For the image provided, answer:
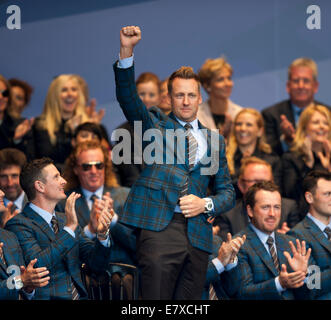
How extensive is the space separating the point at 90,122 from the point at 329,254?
1939 millimetres

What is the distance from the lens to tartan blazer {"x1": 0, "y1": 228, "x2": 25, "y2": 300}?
3.99 m

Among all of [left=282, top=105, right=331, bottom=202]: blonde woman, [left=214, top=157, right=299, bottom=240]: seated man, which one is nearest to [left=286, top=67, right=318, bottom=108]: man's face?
[left=282, top=105, right=331, bottom=202]: blonde woman

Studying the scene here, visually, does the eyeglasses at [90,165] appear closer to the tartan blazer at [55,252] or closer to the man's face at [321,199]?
the tartan blazer at [55,252]

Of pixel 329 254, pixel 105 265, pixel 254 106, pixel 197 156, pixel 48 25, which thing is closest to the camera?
pixel 197 156

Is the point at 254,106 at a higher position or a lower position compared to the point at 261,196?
higher

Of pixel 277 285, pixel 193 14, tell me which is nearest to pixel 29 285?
pixel 277 285

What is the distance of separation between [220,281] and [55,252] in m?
1.08

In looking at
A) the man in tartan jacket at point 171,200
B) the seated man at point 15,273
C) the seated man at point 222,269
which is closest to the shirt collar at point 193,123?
the man in tartan jacket at point 171,200

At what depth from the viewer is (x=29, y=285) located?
3.99 metres

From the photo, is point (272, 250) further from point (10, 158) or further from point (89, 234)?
point (10, 158)

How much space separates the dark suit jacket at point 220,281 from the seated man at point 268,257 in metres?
0.05

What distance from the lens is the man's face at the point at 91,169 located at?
5.10 metres

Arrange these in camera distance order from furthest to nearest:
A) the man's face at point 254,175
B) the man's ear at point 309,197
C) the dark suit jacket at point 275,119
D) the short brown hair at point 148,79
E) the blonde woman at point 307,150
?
1. the dark suit jacket at point 275,119
2. the short brown hair at point 148,79
3. the blonde woman at point 307,150
4. the man's face at point 254,175
5. the man's ear at point 309,197
